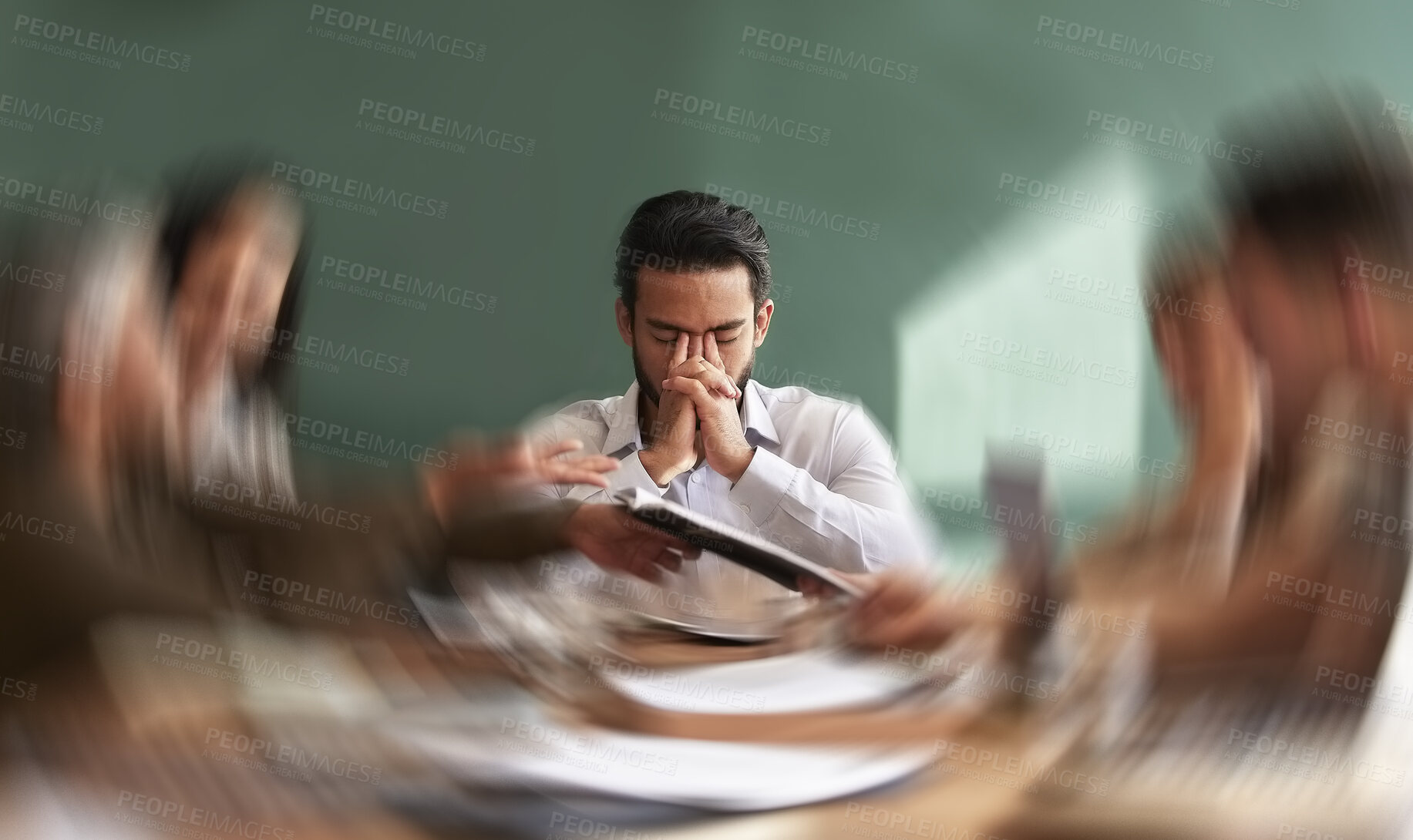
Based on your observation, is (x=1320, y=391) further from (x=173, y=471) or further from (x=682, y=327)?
(x=173, y=471)

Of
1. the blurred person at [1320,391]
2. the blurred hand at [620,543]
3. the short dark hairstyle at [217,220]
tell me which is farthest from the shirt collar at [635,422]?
the blurred person at [1320,391]

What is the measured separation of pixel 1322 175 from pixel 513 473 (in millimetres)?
1491

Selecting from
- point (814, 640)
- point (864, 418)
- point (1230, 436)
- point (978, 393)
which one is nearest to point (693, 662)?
point (814, 640)

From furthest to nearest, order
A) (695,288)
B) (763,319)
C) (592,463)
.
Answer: (763,319) < (695,288) < (592,463)

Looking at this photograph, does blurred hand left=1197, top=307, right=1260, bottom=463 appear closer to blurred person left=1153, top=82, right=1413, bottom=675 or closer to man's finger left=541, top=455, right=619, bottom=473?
blurred person left=1153, top=82, right=1413, bottom=675

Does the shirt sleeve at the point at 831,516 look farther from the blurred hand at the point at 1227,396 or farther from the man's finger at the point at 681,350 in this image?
the blurred hand at the point at 1227,396

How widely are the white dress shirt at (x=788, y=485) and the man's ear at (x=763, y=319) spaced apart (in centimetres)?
8

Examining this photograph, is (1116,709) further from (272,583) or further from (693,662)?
(272,583)

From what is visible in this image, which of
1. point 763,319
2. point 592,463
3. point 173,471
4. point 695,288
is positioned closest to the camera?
point 173,471

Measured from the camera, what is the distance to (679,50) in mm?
1880

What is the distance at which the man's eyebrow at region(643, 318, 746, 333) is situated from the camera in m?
1.72

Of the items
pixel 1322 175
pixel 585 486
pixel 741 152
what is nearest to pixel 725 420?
pixel 585 486

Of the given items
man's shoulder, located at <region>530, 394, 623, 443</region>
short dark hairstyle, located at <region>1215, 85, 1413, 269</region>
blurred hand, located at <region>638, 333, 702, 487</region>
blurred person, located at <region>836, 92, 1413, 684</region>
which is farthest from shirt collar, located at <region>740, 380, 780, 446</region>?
short dark hairstyle, located at <region>1215, 85, 1413, 269</region>

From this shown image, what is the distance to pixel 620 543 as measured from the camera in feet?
5.05
